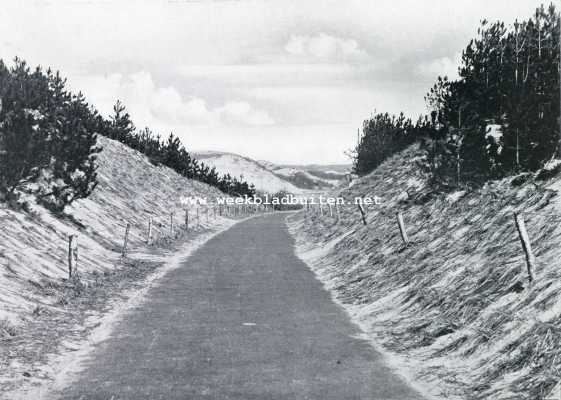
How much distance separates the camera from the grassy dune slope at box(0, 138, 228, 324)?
39.2 feet

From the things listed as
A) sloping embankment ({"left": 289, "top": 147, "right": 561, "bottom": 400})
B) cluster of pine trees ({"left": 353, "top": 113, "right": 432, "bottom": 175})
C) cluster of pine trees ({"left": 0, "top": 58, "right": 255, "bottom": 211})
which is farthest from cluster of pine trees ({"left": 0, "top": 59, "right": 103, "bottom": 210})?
cluster of pine trees ({"left": 353, "top": 113, "right": 432, "bottom": 175})

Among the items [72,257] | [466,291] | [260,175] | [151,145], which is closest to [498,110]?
[466,291]

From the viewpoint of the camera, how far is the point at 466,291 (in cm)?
1014

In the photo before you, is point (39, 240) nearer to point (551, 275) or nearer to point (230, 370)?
point (230, 370)

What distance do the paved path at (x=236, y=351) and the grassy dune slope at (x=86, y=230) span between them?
7.46 ft

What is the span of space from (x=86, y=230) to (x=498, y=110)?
14382 millimetres

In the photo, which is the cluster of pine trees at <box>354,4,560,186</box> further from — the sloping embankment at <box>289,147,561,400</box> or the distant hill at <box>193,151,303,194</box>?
the distant hill at <box>193,151,303,194</box>

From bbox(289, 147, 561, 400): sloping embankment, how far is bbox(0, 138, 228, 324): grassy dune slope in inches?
251

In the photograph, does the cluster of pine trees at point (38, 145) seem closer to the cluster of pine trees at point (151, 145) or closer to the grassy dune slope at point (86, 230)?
the grassy dune slope at point (86, 230)

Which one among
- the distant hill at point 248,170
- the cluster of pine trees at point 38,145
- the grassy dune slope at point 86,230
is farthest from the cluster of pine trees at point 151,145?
the distant hill at point 248,170

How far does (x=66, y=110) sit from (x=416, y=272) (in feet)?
49.3

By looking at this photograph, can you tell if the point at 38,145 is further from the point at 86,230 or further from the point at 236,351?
the point at 236,351

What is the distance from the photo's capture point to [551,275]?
8562 millimetres

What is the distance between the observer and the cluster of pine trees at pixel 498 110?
15727 mm
